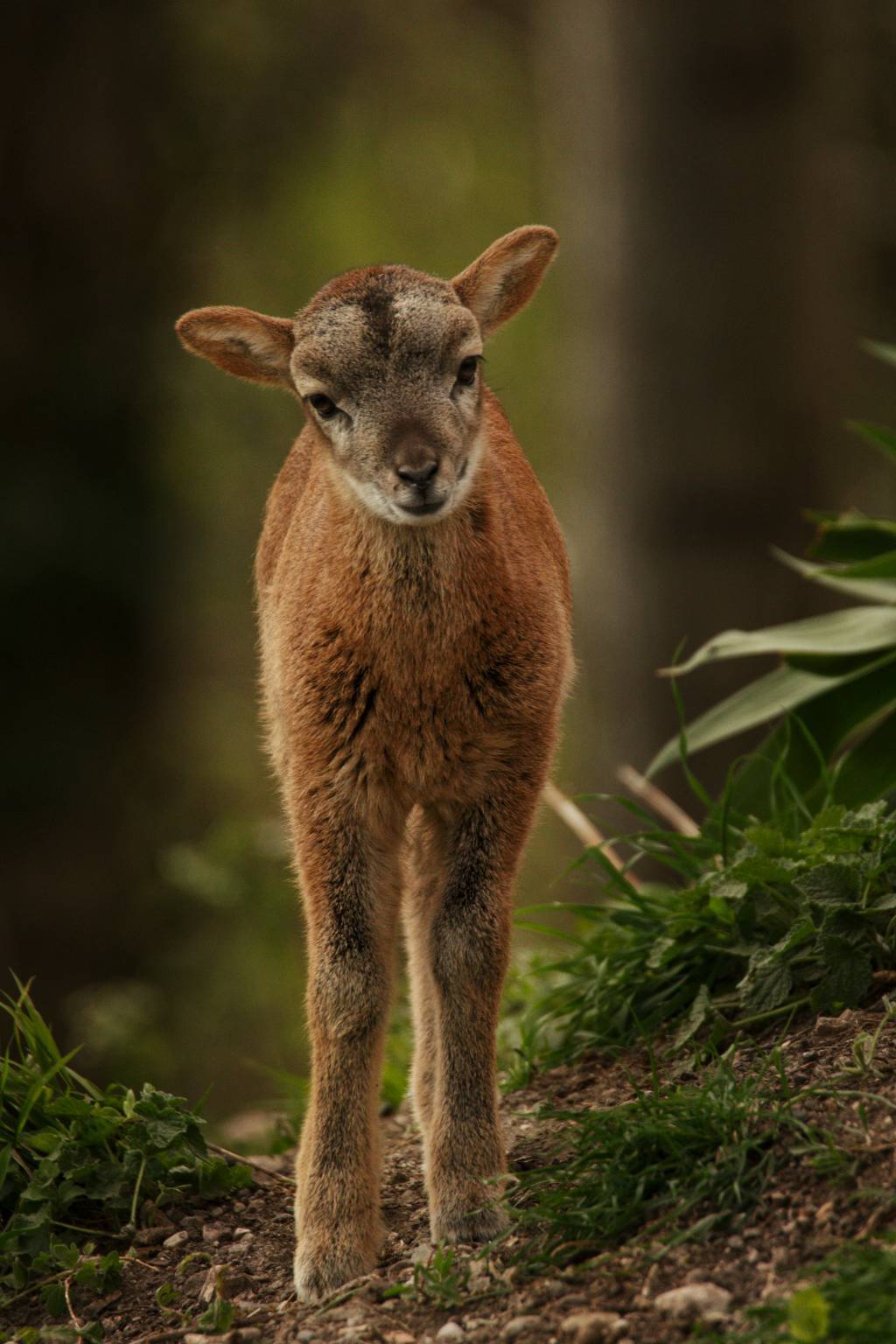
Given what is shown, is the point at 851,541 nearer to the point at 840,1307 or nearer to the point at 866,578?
the point at 866,578

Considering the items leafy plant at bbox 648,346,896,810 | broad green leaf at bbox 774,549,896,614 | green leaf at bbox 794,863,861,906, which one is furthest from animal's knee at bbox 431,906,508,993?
broad green leaf at bbox 774,549,896,614

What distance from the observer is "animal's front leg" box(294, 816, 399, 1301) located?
4527 millimetres

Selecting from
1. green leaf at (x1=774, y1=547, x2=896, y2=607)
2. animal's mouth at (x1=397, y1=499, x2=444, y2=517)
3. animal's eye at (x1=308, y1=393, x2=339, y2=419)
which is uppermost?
animal's eye at (x1=308, y1=393, x2=339, y2=419)

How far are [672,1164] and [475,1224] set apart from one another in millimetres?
662

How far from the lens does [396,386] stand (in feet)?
16.0

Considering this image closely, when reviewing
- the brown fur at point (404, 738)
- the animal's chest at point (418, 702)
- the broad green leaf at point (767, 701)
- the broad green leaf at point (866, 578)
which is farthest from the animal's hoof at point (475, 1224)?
the broad green leaf at point (866, 578)

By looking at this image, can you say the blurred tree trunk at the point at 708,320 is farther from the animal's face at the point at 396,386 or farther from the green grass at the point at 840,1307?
the green grass at the point at 840,1307

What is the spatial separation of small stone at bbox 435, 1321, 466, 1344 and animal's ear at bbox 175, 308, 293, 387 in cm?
300

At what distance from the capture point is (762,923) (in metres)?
5.05

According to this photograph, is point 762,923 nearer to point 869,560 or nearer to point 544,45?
point 869,560

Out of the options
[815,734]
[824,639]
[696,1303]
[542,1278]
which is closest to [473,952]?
[542,1278]

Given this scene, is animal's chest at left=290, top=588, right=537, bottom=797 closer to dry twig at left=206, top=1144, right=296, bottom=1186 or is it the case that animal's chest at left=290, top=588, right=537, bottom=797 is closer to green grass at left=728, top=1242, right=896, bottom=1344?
dry twig at left=206, top=1144, right=296, bottom=1186

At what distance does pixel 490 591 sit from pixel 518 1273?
1915mm

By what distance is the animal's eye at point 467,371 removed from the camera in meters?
5.03
